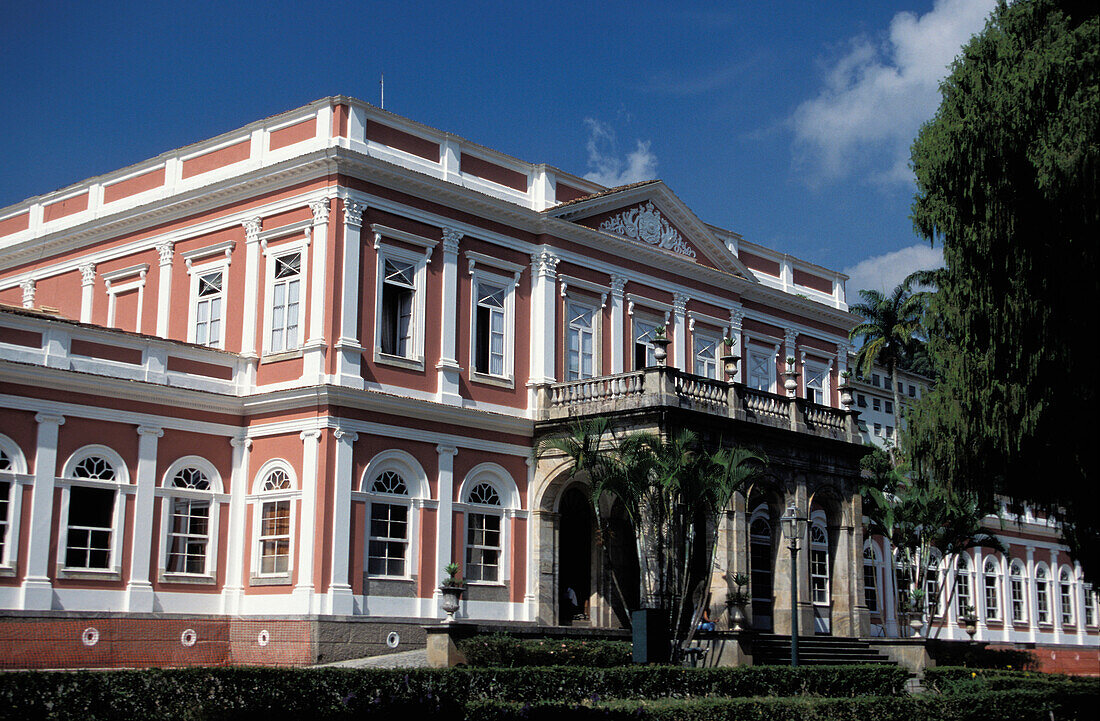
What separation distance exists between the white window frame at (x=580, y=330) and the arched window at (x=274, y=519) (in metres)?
7.77

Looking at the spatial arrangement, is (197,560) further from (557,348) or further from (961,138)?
(961,138)

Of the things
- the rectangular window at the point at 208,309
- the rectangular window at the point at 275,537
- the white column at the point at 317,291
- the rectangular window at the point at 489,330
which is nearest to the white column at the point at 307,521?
the rectangular window at the point at 275,537

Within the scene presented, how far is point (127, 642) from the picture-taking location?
2353cm

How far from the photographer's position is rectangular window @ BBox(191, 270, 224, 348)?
2802 cm

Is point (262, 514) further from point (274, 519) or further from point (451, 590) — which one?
point (451, 590)

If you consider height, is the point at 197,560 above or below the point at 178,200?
below

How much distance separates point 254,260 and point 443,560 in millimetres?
7679

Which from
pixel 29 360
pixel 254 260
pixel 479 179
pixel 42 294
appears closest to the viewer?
pixel 29 360

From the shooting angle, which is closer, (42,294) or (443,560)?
(443,560)

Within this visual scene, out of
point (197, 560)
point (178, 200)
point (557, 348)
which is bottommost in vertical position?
point (197, 560)

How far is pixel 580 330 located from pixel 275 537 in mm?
9391

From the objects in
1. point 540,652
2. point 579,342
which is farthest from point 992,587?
point 540,652

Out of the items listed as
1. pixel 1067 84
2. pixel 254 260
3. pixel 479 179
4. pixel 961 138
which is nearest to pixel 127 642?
pixel 254 260

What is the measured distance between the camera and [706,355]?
34.3 meters
